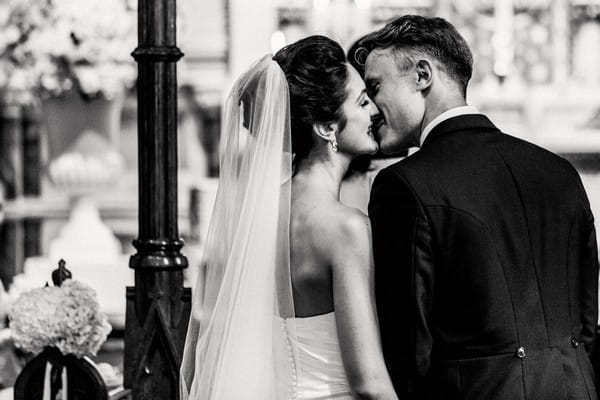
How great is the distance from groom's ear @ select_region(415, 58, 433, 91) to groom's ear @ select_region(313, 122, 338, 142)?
0.25 meters

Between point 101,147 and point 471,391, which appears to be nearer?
point 471,391

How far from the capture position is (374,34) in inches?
122

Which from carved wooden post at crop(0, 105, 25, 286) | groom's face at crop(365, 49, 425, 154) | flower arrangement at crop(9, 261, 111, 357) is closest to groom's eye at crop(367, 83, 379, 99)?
groom's face at crop(365, 49, 425, 154)

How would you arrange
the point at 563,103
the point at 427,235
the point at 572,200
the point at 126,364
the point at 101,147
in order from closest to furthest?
the point at 427,235 < the point at 572,200 < the point at 126,364 < the point at 101,147 < the point at 563,103

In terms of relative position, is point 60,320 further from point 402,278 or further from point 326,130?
point 402,278

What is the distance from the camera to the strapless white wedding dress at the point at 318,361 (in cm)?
295

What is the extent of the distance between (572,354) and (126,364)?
1235mm

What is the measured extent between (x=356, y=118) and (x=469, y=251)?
51 centimetres

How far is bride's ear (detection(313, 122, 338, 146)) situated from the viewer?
9.98 ft

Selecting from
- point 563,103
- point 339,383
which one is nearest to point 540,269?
point 339,383

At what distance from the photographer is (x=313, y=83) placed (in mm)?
3035

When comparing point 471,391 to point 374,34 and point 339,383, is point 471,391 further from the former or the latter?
point 374,34

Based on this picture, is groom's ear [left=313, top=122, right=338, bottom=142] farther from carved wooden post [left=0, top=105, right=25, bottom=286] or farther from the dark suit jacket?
carved wooden post [left=0, top=105, right=25, bottom=286]

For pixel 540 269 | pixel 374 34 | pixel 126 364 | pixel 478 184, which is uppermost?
pixel 374 34
